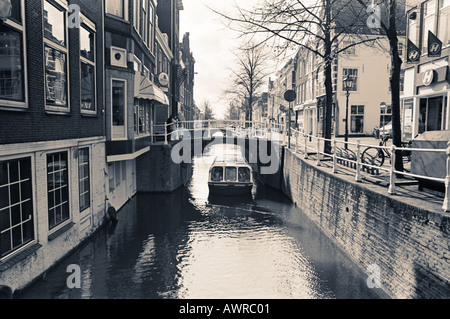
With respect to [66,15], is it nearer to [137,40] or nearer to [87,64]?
[87,64]

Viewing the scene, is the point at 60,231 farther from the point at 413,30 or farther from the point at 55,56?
the point at 413,30

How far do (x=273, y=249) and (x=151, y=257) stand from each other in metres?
Result: 3.67

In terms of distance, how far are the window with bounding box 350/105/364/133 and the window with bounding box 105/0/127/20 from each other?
22252mm

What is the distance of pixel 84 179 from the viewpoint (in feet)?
36.3

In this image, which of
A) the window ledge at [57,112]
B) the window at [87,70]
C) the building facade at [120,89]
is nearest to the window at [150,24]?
the building facade at [120,89]

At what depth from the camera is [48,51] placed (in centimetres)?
856

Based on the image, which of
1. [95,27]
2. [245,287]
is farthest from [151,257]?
[95,27]

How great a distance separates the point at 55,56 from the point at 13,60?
6.69ft

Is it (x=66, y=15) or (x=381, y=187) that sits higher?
(x=66, y=15)

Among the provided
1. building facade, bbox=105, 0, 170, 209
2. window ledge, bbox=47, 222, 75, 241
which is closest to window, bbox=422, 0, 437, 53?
building facade, bbox=105, 0, 170, 209

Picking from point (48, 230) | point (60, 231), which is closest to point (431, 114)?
point (60, 231)
